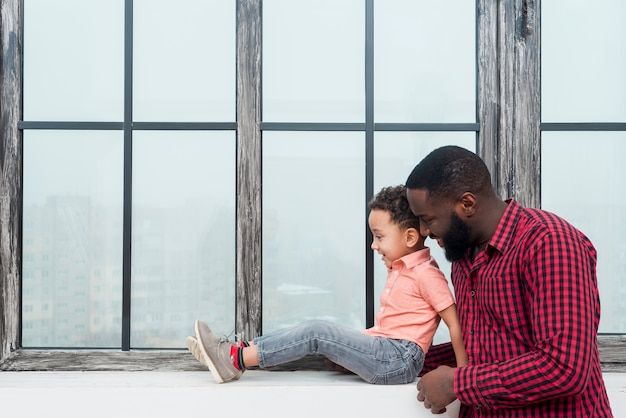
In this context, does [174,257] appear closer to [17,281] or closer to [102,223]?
[102,223]

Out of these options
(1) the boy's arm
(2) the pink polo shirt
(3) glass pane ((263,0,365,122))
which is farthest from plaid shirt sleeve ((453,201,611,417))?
(3) glass pane ((263,0,365,122))

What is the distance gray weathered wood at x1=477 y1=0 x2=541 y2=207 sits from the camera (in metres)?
2.06

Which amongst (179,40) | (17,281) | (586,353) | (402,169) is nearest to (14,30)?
(179,40)

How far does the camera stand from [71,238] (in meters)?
2.10

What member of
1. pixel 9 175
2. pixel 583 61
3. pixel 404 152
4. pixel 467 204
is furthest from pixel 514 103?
pixel 9 175

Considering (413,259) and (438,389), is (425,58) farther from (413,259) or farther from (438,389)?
(438,389)

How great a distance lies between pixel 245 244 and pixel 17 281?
2.60 ft

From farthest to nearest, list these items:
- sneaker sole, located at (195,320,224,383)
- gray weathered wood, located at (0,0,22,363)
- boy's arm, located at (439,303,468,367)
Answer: gray weathered wood, located at (0,0,22,363)
sneaker sole, located at (195,320,224,383)
boy's arm, located at (439,303,468,367)

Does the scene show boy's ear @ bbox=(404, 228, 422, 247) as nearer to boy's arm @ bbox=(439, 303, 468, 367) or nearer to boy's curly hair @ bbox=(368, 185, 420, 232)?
boy's curly hair @ bbox=(368, 185, 420, 232)

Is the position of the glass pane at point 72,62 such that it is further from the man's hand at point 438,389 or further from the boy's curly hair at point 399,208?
the man's hand at point 438,389

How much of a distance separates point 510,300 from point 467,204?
251mm

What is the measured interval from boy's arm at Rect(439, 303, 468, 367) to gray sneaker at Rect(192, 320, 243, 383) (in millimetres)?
646

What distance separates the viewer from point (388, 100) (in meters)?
2.12

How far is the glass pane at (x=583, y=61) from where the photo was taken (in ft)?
6.95
